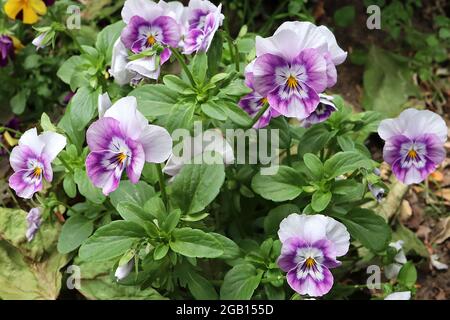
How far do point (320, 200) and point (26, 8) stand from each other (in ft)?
4.73

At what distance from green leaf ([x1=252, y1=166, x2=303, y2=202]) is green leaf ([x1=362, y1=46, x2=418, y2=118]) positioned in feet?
4.10

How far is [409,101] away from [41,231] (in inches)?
72.3

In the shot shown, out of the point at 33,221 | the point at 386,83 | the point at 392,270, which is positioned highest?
the point at 33,221

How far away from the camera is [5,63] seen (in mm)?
2807

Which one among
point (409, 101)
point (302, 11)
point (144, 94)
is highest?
point (144, 94)

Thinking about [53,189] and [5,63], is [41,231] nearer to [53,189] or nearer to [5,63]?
[53,189]

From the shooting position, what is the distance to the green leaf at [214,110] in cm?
186

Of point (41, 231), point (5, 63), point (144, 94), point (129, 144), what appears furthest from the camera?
point (5, 63)

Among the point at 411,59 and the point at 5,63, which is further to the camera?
the point at 411,59

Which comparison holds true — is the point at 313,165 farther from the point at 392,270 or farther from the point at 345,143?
the point at 392,270

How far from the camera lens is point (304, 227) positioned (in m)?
1.83

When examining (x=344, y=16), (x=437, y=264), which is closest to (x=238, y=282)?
(x=437, y=264)
